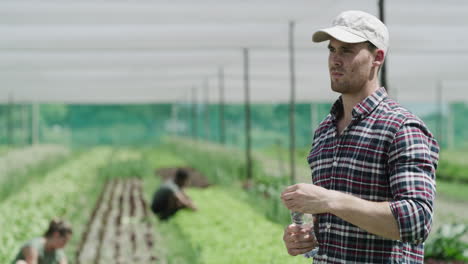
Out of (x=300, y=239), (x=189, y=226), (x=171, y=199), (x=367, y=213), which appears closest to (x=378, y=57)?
(x=367, y=213)

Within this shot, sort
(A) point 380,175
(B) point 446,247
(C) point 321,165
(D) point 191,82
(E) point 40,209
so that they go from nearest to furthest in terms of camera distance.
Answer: (A) point 380,175 → (C) point 321,165 → (B) point 446,247 → (E) point 40,209 → (D) point 191,82

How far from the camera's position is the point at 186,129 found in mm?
26281

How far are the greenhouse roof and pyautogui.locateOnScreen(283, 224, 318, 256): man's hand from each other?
14.3 feet

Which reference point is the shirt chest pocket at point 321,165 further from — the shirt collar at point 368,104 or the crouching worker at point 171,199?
the crouching worker at point 171,199

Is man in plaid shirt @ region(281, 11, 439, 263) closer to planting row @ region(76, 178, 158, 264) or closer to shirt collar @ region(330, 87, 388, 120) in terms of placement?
shirt collar @ region(330, 87, 388, 120)

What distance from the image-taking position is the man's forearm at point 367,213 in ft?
4.20

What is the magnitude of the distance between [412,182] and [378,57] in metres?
0.37

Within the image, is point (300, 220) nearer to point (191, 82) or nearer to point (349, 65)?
point (349, 65)

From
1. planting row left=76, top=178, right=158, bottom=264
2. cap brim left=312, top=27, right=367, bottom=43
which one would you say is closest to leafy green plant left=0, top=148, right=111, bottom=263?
planting row left=76, top=178, right=158, bottom=264

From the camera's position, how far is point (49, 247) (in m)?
4.19

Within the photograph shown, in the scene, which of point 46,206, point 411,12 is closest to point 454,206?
A: point 411,12

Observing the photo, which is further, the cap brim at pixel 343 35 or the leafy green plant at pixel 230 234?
the leafy green plant at pixel 230 234

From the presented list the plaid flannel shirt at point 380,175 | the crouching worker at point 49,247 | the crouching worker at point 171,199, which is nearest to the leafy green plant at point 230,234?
the crouching worker at point 171,199

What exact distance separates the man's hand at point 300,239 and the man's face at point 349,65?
1.43 ft
